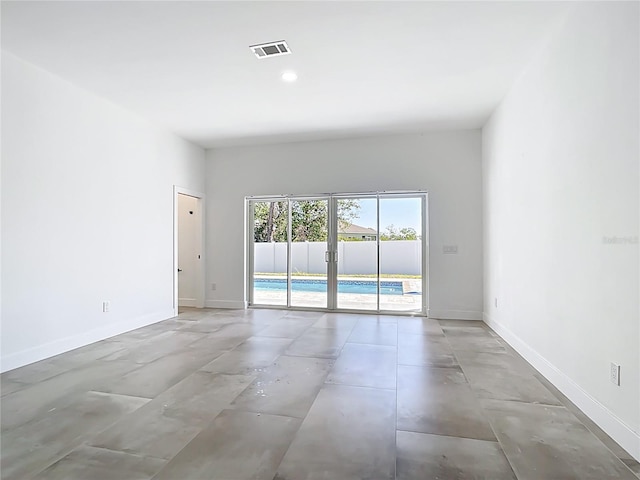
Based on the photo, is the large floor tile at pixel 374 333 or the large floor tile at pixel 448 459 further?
the large floor tile at pixel 374 333

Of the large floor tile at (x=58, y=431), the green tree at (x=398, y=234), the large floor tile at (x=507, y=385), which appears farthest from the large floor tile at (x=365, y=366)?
the green tree at (x=398, y=234)

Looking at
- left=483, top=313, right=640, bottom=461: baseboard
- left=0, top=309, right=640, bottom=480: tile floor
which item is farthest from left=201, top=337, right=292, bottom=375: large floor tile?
left=483, top=313, right=640, bottom=461: baseboard

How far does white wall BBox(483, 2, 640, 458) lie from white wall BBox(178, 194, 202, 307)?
5.41 meters

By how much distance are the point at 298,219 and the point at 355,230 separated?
3.60 feet

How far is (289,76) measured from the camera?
3.65m

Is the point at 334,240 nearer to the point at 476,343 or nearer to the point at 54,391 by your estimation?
the point at 476,343

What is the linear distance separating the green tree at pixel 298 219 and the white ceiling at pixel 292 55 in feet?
5.69

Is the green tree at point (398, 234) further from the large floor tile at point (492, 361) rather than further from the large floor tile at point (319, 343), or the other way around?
the large floor tile at point (492, 361)

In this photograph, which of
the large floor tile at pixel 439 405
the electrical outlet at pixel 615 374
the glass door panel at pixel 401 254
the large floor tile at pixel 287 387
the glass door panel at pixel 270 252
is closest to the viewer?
the electrical outlet at pixel 615 374

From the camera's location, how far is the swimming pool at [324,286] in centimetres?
590

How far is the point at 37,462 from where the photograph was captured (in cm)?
184

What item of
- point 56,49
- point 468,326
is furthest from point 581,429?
point 56,49

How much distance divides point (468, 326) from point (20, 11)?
592 cm

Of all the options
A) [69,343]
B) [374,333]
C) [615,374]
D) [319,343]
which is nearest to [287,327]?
[319,343]
